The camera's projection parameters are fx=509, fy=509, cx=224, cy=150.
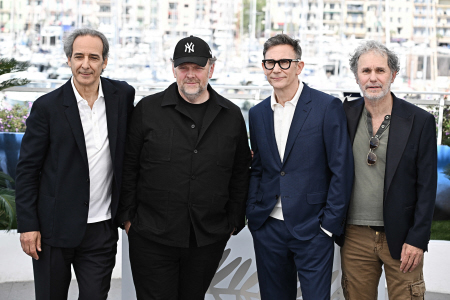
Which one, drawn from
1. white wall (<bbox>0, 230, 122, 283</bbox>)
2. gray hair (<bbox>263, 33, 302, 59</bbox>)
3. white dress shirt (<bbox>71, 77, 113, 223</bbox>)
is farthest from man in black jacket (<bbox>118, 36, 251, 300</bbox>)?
white wall (<bbox>0, 230, 122, 283</bbox>)

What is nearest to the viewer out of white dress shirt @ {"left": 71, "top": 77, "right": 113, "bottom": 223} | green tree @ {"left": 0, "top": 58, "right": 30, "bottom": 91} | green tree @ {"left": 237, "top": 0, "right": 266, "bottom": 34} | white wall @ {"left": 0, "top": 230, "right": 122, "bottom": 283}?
white dress shirt @ {"left": 71, "top": 77, "right": 113, "bottom": 223}

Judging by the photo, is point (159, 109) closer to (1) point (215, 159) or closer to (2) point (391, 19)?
(1) point (215, 159)

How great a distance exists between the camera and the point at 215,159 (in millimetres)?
2611

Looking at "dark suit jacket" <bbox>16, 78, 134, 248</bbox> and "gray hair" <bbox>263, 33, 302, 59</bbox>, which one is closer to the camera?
"dark suit jacket" <bbox>16, 78, 134, 248</bbox>

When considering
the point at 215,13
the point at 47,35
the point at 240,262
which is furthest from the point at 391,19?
the point at 240,262

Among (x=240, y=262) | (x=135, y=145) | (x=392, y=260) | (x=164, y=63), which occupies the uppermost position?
(x=164, y=63)

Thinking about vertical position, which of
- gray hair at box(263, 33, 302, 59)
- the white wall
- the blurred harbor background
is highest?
the blurred harbor background

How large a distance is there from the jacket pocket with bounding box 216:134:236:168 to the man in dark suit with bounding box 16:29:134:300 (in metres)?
0.50

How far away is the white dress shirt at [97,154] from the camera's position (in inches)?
101

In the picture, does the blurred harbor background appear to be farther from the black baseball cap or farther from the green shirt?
the green shirt

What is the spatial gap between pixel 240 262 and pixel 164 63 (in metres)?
9.54

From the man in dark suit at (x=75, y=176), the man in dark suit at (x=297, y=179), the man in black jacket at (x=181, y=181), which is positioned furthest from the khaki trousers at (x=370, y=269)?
the man in dark suit at (x=75, y=176)

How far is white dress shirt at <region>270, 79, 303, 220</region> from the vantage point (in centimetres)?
262

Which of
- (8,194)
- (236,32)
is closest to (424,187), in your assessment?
(8,194)
